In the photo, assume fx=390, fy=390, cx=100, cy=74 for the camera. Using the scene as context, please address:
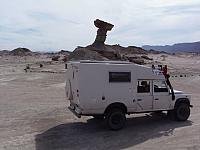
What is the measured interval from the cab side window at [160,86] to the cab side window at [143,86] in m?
0.36

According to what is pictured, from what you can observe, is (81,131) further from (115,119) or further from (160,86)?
(160,86)

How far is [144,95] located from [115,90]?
149 centimetres

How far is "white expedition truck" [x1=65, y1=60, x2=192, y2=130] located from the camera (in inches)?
569

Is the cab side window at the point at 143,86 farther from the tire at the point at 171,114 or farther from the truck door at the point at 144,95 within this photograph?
the tire at the point at 171,114

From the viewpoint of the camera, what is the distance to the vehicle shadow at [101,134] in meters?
13.3

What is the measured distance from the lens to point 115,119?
600 inches

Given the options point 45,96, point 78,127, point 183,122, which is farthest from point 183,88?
point 78,127

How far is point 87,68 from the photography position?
47.4ft

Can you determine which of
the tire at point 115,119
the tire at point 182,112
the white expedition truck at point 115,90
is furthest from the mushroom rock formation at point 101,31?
the tire at point 115,119

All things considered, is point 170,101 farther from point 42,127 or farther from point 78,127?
point 42,127

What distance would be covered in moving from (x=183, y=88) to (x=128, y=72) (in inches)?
697

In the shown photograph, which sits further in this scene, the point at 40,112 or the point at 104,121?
the point at 40,112

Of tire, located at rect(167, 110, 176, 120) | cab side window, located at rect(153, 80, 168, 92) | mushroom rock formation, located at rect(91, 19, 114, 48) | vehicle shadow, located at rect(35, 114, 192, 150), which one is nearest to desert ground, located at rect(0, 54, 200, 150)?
vehicle shadow, located at rect(35, 114, 192, 150)

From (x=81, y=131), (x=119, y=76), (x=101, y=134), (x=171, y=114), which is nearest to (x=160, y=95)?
(x=171, y=114)
